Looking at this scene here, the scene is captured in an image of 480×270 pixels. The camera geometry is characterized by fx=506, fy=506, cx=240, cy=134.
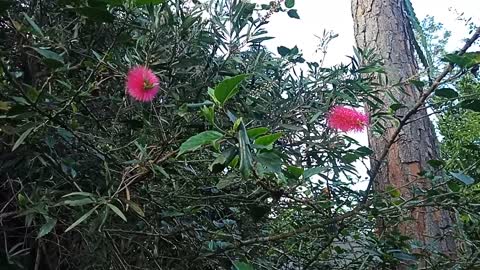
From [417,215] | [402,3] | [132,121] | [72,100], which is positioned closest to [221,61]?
[132,121]

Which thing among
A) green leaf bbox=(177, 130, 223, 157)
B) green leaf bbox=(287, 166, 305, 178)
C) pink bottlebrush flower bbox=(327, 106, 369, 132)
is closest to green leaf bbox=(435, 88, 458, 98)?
pink bottlebrush flower bbox=(327, 106, 369, 132)

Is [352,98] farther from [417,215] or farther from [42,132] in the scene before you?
[417,215]

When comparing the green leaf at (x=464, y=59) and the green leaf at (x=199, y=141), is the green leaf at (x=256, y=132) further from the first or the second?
the green leaf at (x=464, y=59)

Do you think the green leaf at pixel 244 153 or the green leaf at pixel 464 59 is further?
the green leaf at pixel 464 59

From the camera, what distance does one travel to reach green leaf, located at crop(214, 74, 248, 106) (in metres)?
0.49

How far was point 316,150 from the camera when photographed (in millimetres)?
892

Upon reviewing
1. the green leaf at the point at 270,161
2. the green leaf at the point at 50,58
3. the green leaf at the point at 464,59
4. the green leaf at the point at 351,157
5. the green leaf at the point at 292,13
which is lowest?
the green leaf at the point at 50,58

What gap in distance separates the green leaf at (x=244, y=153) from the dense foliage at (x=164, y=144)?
0.12m

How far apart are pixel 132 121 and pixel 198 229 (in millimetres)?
208

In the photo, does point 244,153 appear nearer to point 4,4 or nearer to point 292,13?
point 4,4

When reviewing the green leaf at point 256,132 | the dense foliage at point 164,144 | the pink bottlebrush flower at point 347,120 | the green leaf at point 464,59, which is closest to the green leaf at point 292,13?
the dense foliage at point 164,144

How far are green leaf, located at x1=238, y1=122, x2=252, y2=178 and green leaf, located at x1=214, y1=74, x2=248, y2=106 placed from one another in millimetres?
37

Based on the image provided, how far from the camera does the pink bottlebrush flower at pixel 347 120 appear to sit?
78 cm

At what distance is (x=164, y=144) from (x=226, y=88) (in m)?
0.20
